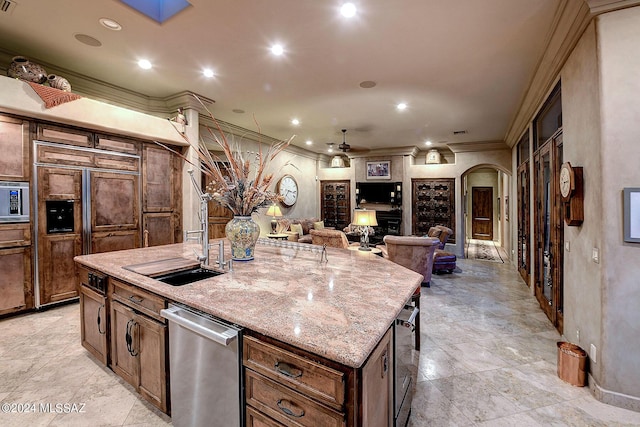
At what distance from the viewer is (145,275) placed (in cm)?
202

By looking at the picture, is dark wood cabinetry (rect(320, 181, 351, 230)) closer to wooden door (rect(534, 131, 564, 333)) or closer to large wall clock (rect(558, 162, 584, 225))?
wooden door (rect(534, 131, 564, 333))

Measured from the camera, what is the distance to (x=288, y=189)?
27.2 feet

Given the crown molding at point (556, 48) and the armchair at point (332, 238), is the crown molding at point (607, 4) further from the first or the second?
the armchair at point (332, 238)

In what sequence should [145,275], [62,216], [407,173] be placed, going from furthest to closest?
[407,173], [62,216], [145,275]

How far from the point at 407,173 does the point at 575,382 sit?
6791 millimetres

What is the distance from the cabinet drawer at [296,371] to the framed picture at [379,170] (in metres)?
8.03

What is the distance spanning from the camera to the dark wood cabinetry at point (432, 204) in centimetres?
804

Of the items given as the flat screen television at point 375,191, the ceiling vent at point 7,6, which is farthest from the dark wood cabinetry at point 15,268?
the flat screen television at point 375,191

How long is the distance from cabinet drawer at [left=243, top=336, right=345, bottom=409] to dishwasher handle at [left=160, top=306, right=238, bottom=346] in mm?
81

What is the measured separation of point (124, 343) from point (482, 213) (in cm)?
1194

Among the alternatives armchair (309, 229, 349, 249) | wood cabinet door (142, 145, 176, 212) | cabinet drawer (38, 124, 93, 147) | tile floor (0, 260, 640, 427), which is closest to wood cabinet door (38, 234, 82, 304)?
tile floor (0, 260, 640, 427)

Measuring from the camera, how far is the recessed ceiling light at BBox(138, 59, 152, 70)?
3509 millimetres

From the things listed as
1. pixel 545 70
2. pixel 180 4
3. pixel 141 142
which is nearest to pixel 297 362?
pixel 180 4

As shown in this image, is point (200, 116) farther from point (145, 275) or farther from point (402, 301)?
point (402, 301)
